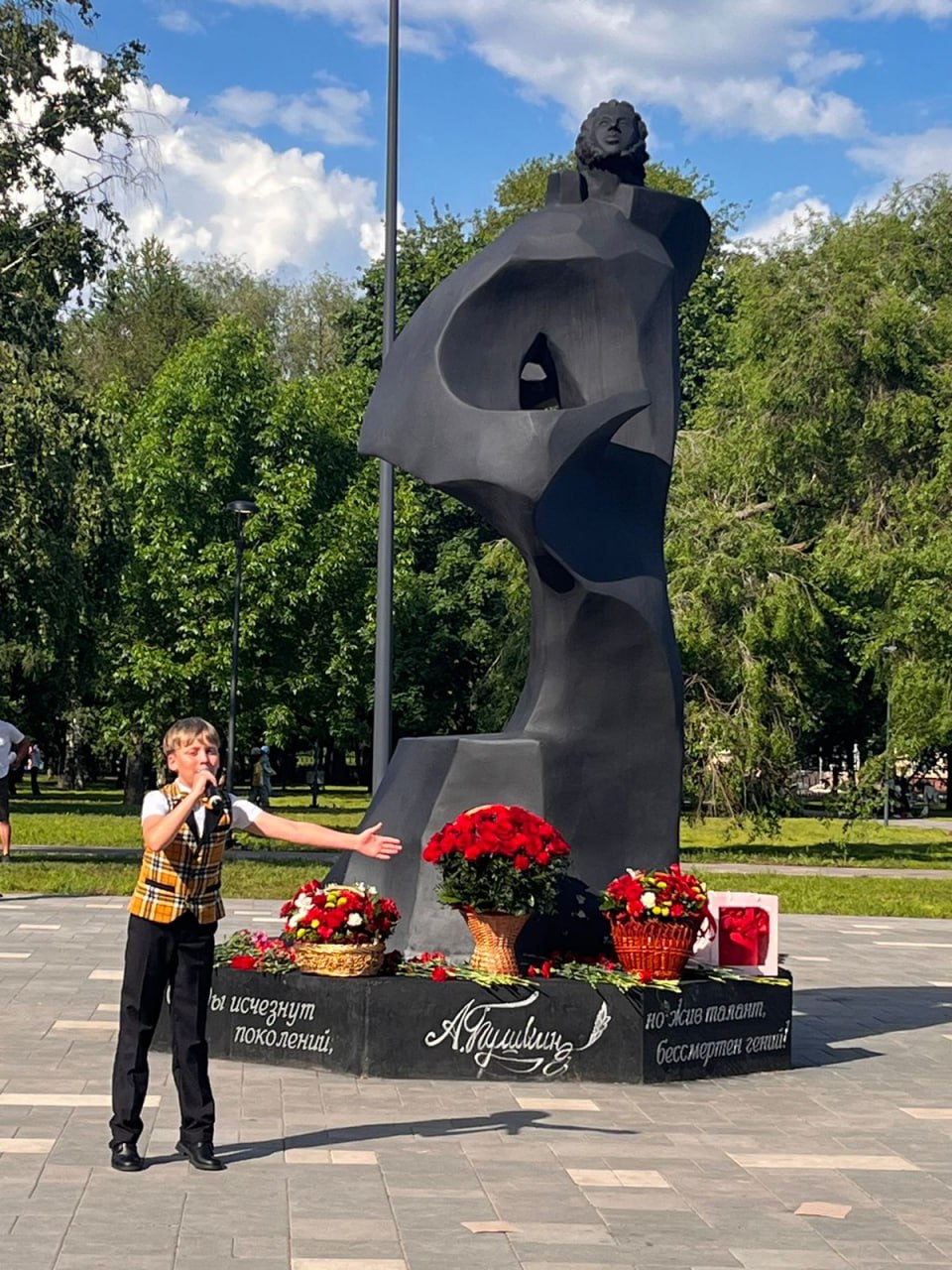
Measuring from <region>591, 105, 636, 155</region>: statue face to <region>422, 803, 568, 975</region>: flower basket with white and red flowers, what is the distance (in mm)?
4558

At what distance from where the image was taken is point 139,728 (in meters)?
42.7

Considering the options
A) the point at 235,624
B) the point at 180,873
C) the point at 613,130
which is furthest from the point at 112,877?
the point at 180,873

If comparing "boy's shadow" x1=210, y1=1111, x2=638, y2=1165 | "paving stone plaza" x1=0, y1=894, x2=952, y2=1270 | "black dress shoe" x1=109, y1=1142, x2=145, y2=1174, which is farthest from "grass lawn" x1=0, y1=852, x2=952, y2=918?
"black dress shoe" x1=109, y1=1142, x2=145, y2=1174

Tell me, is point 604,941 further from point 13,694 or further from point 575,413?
point 13,694

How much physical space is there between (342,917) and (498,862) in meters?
0.87

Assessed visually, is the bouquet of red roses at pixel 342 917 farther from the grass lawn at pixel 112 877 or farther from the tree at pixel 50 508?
the tree at pixel 50 508

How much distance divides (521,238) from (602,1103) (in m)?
5.44

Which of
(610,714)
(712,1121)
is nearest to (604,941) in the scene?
(610,714)

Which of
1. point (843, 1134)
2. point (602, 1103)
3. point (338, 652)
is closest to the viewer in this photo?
point (843, 1134)

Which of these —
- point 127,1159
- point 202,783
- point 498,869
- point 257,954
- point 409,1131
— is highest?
point 202,783

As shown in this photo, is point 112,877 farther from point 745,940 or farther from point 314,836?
point 314,836

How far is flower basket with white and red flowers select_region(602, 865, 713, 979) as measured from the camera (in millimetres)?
10234

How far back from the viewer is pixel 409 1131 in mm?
8391

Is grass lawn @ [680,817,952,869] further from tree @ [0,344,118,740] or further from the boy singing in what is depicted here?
the boy singing
